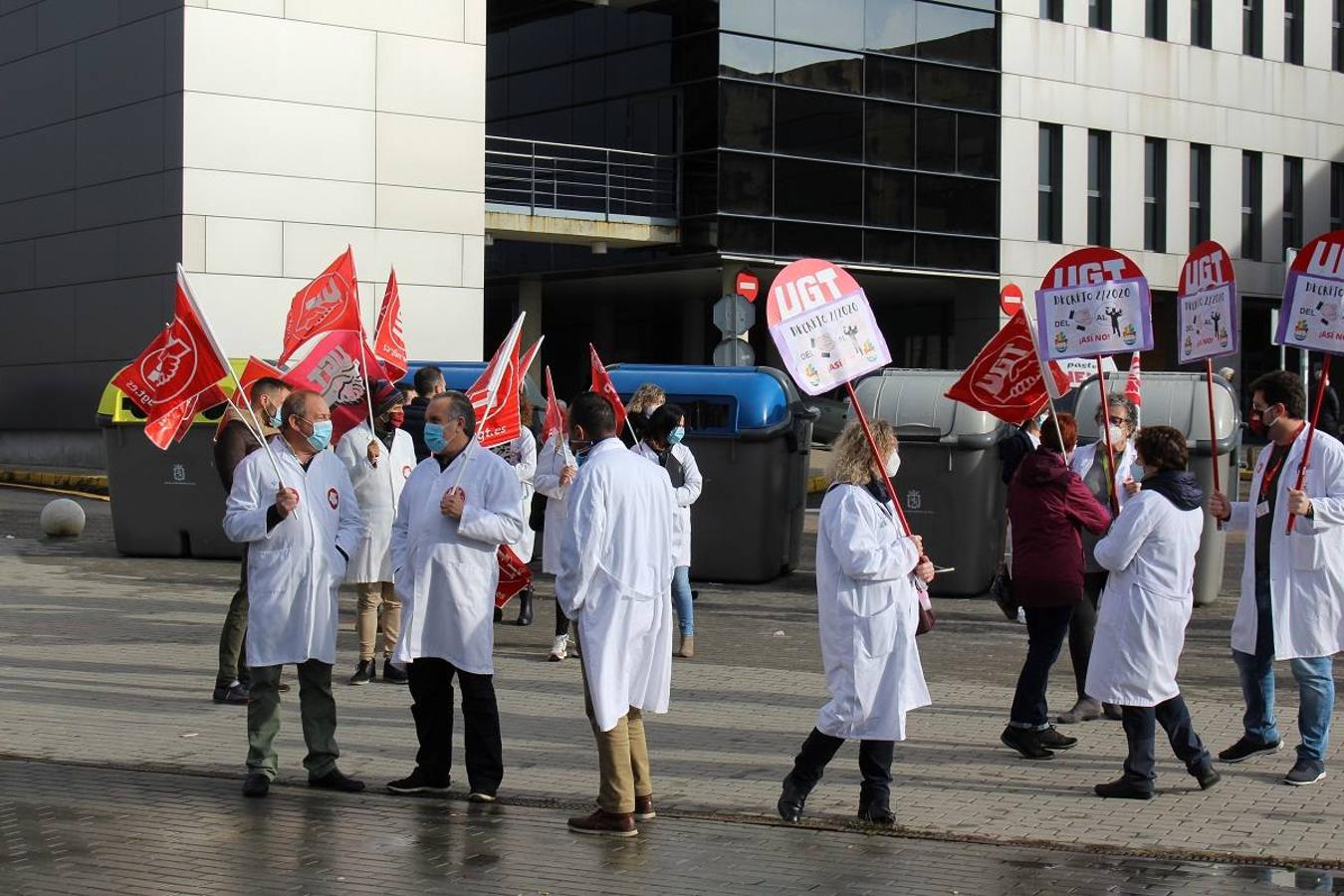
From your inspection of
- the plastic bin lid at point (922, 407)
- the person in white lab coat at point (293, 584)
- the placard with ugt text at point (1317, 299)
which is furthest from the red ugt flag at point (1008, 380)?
the plastic bin lid at point (922, 407)

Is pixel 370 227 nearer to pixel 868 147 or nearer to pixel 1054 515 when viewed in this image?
pixel 868 147

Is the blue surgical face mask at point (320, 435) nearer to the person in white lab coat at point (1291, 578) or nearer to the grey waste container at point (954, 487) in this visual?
the person in white lab coat at point (1291, 578)

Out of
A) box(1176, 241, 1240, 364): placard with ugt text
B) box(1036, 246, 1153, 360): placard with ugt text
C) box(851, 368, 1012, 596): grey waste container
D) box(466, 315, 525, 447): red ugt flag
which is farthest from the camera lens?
box(851, 368, 1012, 596): grey waste container

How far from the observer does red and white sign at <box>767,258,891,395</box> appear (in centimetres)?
798

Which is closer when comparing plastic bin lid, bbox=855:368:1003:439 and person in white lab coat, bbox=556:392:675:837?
person in white lab coat, bbox=556:392:675:837

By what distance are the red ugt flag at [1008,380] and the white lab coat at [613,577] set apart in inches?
133

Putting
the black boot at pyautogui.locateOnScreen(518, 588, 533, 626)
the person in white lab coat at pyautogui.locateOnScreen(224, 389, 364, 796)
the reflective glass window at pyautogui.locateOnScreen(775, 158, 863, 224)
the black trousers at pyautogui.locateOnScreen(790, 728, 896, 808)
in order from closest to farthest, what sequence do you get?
the black trousers at pyautogui.locateOnScreen(790, 728, 896, 808) < the person in white lab coat at pyautogui.locateOnScreen(224, 389, 364, 796) < the black boot at pyautogui.locateOnScreen(518, 588, 533, 626) < the reflective glass window at pyautogui.locateOnScreen(775, 158, 863, 224)

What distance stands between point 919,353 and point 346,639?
92.6 ft

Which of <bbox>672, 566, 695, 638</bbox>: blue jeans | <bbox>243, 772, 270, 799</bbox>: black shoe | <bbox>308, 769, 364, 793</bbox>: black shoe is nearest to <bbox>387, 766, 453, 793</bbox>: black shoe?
<bbox>308, 769, 364, 793</bbox>: black shoe

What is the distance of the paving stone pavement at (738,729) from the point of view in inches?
305

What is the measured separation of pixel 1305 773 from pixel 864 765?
2246mm

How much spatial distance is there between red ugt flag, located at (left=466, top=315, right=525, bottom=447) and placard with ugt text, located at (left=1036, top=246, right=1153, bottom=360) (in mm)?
2840

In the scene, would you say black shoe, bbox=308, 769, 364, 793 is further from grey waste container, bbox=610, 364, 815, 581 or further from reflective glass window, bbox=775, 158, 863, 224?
reflective glass window, bbox=775, 158, 863, 224

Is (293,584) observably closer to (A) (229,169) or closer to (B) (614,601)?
(B) (614,601)
